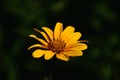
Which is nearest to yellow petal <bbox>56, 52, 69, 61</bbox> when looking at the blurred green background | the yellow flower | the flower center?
the yellow flower

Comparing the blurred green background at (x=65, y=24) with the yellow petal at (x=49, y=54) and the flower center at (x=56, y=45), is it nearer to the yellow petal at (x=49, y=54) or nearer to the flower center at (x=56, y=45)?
the flower center at (x=56, y=45)

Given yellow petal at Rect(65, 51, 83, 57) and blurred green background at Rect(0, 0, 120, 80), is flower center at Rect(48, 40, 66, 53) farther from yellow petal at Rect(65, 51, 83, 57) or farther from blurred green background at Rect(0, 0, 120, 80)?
blurred green background at Rect(0, 0, 120, 80)

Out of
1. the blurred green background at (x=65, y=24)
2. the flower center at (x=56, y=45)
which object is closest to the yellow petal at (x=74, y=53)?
the flower center at (x=56, y=45)

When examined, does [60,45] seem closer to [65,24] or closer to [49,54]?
[49,54]

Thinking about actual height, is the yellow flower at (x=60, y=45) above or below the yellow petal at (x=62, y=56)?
above
